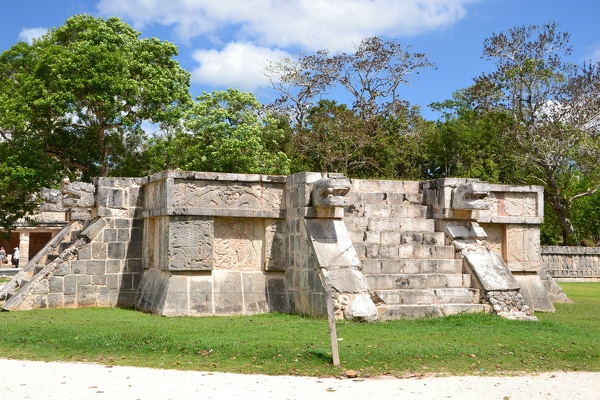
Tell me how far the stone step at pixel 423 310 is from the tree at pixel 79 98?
51.8ft

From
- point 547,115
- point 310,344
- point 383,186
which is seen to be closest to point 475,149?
point 547,115

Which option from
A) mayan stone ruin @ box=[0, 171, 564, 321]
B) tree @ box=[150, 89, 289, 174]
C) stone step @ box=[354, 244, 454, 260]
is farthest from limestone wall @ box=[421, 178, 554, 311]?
tree @ box=[150, 89, 289, 174]

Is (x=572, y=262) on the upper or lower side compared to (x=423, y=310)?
upper

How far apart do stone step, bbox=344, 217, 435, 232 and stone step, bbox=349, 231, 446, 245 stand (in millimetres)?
160

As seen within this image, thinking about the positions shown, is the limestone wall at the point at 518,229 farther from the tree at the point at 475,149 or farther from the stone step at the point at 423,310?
the tree at the point at 475,149

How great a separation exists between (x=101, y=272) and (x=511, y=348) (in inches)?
284

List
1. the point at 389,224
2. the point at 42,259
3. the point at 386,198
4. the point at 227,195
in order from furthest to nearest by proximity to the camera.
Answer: the point at 42,259 → the point at 386,198 → the point at 389,224 → the point at 227,195

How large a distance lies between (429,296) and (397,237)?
1331 millimetres

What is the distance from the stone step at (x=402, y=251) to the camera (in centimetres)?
1119

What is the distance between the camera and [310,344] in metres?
7.90

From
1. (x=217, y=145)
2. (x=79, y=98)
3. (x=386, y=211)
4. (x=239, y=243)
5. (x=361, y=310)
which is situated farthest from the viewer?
(x=217, y=145)

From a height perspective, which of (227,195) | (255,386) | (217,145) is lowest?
(255,386)

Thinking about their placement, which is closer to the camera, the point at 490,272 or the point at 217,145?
the point at 490,272

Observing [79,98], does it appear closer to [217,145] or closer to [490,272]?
[217,145]
